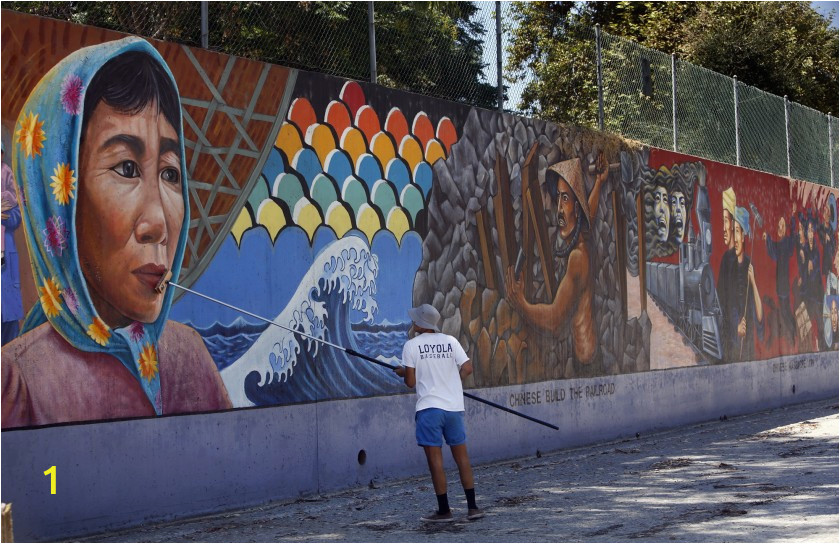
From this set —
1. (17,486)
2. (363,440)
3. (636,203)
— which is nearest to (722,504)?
(363,440)

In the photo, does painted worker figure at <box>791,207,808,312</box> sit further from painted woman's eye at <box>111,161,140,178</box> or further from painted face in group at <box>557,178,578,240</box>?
painted woman's eye at <box>111,161,140,178</box>

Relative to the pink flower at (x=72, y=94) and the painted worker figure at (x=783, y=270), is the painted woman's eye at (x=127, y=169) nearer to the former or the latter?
the pink flower at (x=72, y=94)

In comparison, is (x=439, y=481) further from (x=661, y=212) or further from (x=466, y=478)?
(x=661, y=212)

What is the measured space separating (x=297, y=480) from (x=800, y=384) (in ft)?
47.7

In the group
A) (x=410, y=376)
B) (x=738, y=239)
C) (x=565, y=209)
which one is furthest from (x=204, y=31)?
(x=738, y=239)

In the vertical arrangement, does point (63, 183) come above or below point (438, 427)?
above

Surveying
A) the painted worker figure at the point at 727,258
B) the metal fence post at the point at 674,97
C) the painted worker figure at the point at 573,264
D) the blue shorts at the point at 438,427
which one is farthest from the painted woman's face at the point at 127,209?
the painted worker figure at the point at 727,258

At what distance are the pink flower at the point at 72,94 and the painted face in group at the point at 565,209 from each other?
7.62 meters

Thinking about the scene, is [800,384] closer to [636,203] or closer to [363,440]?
[636,203]

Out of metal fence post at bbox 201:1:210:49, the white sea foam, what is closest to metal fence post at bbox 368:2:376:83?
the white sea foam

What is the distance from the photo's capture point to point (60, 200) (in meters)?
8.83

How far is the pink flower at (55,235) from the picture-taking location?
869 cm

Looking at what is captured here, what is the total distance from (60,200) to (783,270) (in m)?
16.8

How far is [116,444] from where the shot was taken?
9.11 meters
